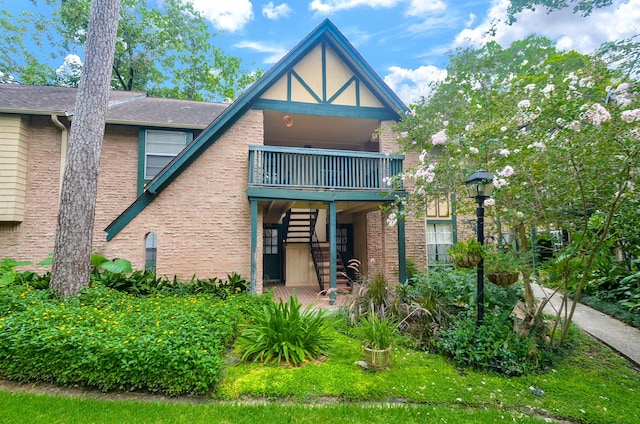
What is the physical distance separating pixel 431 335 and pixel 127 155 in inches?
410

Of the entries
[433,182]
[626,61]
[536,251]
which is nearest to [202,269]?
[433,182]

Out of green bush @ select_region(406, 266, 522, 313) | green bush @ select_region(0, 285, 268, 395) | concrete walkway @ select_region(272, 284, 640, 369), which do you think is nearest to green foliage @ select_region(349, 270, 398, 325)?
concrete walkway @ select_region(272, 284, 640, 369)

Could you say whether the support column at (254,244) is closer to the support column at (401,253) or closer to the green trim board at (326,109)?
the green trim board at (326,109)

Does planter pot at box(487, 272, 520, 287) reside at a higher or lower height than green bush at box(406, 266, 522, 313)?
higher

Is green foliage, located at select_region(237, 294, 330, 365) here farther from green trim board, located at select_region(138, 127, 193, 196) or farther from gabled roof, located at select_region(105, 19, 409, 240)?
green trim board, located at select_region(138, 127, 193, 196)

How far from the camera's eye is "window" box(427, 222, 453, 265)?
11695 millimetres

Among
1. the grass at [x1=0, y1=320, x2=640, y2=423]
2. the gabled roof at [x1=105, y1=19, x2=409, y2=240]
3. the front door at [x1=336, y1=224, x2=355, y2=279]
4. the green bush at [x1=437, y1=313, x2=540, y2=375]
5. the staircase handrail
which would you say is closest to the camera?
the grass at [x1=0, y1=320, x2=640, y2=423]

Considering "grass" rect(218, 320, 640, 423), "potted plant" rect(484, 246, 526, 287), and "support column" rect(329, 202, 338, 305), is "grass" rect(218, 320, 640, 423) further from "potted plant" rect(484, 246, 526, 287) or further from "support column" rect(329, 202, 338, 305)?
"support column" rect(329, 202, 338, 305)

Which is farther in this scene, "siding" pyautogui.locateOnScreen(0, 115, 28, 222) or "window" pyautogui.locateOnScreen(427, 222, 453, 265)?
"window" pyautogui.locateOnScreen(427, 222, 453, 265)

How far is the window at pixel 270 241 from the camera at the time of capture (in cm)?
1255

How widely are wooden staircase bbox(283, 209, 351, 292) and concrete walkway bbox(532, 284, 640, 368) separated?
21.3 ft

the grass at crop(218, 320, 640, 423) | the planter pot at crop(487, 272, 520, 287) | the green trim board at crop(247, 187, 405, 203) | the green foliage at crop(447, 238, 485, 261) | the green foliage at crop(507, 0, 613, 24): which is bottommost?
the grass at crop(218, 320, 640, 423)

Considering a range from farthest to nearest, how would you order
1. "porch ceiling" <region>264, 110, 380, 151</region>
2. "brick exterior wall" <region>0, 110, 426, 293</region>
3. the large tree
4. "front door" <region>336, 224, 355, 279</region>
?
the large tree → "front door" <region>336, 224, 355, 279</region> → "porch ceiling" <region>264, 110, 380, 151</region> → "brick exterior wall" <region>0, 110, 426, 293</region>

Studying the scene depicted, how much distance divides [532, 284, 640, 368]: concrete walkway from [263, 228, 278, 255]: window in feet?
30.8
